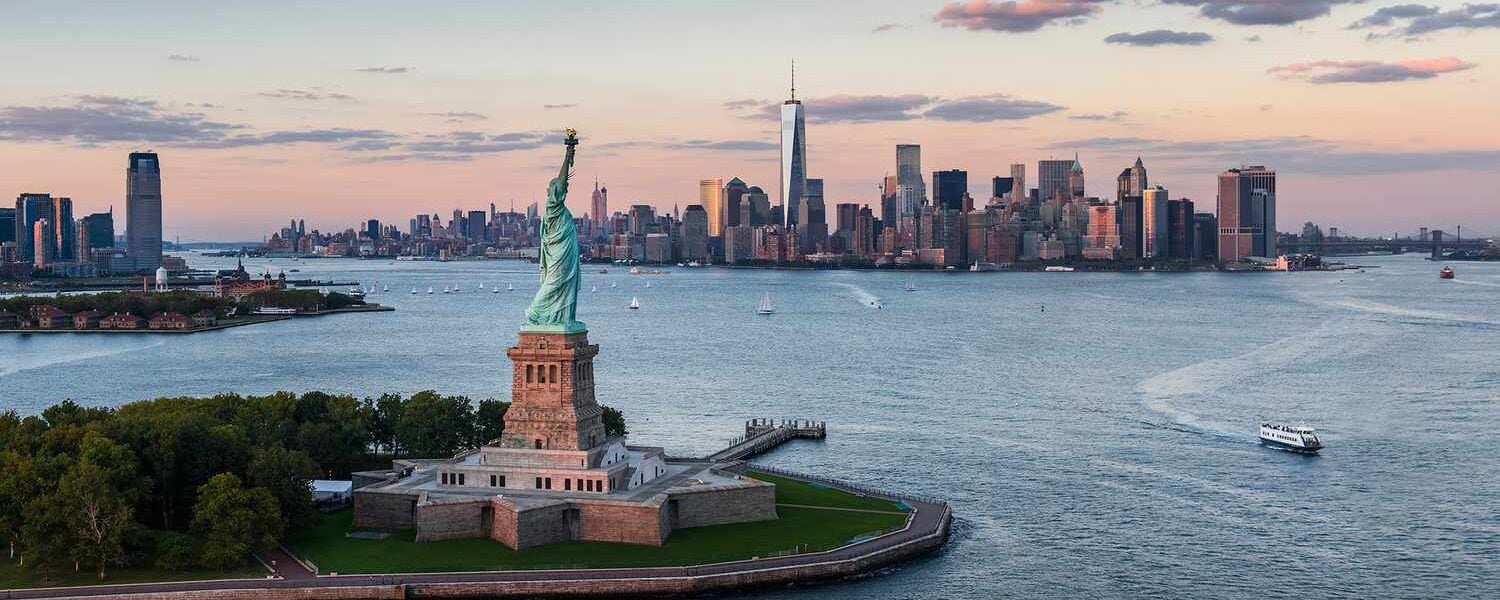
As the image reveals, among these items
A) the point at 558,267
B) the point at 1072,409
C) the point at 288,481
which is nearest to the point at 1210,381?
the point at 1072,409

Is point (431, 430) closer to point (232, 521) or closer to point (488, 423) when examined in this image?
point (488, 423)

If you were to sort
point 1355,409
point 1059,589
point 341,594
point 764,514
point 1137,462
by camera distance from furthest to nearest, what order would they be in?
point 1355,409
point 1137,462
point 764,514
point 1059,589
point 341,594

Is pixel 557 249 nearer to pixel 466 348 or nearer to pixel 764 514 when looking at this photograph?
pixel 764 514

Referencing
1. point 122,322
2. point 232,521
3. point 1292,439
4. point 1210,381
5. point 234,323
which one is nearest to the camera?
point 232,521

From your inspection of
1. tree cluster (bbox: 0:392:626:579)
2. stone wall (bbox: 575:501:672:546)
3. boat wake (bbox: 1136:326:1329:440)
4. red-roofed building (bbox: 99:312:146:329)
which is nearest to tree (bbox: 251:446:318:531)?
tree cluster (bbox: 0:392:626:579)

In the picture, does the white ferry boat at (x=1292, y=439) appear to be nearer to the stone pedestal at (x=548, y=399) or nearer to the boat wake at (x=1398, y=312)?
the stone pedestal at (x=548, y=399)

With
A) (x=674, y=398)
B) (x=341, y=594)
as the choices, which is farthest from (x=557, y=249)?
(x=674, y=398)

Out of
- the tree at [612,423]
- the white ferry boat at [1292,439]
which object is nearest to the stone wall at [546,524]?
the tree at [612,423]
